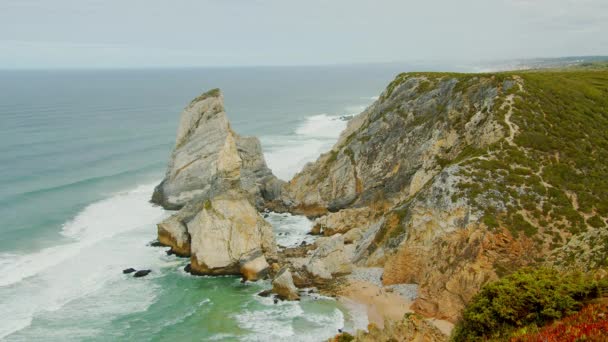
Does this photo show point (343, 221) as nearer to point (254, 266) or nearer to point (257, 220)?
point (257, 220)

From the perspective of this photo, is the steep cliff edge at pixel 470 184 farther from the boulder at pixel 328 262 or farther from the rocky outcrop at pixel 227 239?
the rocky outcrop at pixel 227 239

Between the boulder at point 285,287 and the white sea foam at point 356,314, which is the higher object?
the boulder at point 285,287

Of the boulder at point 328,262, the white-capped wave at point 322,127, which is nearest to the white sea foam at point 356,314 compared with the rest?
the boulder at point 328,262

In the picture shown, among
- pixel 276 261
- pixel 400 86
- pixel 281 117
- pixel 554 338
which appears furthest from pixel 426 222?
→ pixel 281 117

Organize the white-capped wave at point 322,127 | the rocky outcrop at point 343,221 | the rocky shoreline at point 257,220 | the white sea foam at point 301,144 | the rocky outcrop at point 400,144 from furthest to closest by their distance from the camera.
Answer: the white-capped wave at point 322,127, the white sea foam at point 301,144, the rocky outcrop at point 343,221, the rocky outcrop at point 400,144, the rocky shoreline at point 257,220

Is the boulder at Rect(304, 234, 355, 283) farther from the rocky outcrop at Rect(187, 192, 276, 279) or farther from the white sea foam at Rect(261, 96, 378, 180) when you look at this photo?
the white sea foam at Rect(261, 96, 378, 180)

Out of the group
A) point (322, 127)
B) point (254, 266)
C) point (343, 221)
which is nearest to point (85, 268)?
point (254, 266)

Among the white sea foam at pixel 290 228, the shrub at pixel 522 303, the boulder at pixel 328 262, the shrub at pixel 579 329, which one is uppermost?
the shrub at pixel 579 329
